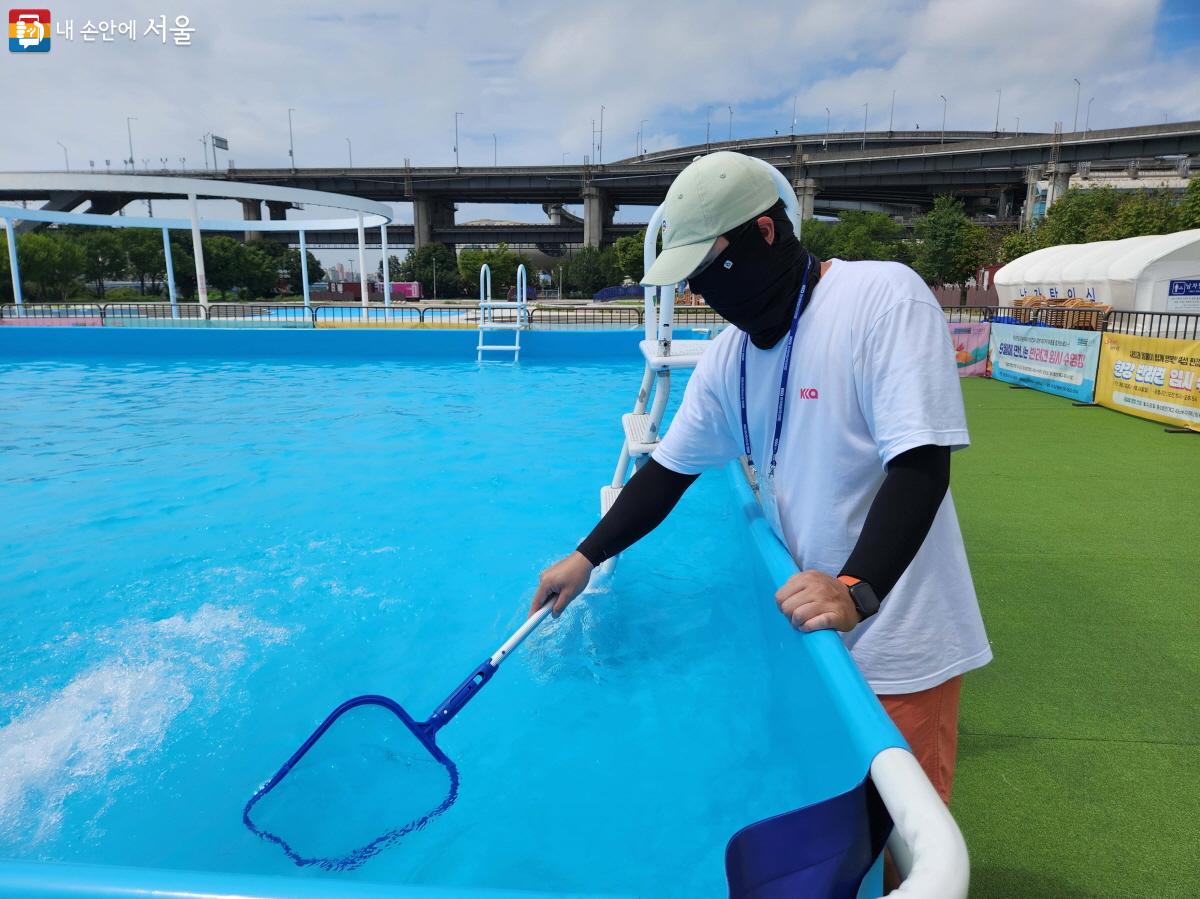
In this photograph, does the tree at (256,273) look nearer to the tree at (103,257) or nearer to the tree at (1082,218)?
the tree at (103,257)

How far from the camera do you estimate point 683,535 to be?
573cm

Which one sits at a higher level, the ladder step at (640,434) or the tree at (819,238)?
the tree at (819,238)

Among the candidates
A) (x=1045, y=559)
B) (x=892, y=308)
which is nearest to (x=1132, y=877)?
(x=892, y=308)

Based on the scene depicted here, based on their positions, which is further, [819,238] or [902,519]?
[819,238]

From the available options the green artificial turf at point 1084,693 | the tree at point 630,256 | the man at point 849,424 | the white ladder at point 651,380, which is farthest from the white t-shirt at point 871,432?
the tree at point 630,256

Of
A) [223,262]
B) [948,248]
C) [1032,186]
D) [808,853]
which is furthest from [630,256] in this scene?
[808,853]

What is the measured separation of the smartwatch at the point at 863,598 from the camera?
1277mm

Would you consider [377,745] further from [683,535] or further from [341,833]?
[683,535]

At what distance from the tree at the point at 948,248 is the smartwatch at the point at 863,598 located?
160 ft

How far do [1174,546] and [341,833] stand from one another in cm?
529

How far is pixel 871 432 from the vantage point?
148 centimetres

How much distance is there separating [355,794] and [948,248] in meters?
50.2

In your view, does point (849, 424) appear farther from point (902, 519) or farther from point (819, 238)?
point (819, 238)

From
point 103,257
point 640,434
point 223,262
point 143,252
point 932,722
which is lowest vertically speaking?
point 932,722
